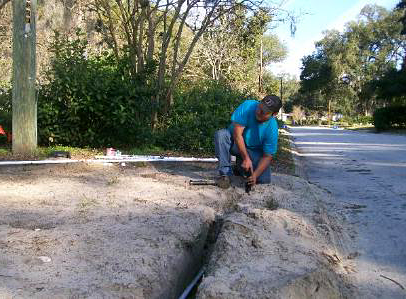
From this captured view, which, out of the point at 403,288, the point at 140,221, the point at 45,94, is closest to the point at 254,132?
the point at 140,221

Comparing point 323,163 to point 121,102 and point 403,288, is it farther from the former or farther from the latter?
point 403,288

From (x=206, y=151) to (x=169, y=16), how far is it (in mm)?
4877

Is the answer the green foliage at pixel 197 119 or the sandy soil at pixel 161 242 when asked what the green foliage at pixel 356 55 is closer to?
the green foliage at pixel 197 119

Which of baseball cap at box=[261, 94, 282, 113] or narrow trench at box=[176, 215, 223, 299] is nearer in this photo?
narrow trench at box=[176, 215, 223, 299]

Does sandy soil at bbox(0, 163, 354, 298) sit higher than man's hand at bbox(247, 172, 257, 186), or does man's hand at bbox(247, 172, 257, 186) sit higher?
man's hand at bbox(247, 172, 257, 186)

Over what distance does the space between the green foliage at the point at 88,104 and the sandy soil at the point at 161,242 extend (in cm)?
350

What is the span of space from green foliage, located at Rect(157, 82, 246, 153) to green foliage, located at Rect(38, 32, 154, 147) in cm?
63

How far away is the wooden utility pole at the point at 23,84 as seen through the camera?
823 centimetres

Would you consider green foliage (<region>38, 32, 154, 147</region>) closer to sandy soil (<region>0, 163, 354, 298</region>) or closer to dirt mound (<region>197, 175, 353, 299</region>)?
sandy soil (<region>0, 163, 354, 298</region>)

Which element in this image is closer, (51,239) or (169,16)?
(51,239)

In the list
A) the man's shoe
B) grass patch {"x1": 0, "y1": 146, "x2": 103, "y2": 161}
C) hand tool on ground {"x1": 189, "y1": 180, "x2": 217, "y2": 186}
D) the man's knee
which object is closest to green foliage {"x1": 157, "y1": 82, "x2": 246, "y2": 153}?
grass patch {"x1": 0, "y1": 146, "x2": 103, "y2": 161}

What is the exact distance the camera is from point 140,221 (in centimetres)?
426

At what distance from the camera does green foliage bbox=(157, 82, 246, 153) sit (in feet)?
33.6

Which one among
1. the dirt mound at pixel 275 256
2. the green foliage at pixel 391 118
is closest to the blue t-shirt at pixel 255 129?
the dirt mound at pixel 275 256
